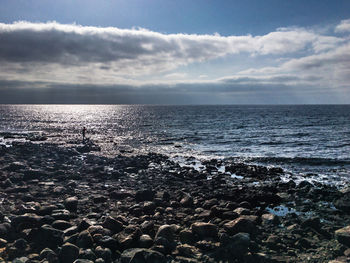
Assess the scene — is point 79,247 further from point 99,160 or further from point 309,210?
point 99,160

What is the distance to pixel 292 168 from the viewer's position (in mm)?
24453

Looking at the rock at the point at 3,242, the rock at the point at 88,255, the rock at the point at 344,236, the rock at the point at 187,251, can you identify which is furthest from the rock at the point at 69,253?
the rock at the point at 344,236

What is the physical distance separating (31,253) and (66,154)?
23.5m

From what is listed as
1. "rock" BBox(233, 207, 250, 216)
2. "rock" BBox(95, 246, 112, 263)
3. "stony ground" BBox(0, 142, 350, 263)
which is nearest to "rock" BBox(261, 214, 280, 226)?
"stony ground" BBox(0, 142, 350, 263)

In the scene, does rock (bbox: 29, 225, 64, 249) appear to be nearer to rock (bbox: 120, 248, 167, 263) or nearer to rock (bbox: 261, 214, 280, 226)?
rock (bbox: 120, 248, 167, 263)

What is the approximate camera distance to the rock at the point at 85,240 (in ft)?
28.1

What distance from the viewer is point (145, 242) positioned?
888cm

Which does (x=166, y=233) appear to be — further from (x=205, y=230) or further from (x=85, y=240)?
(x=85, y=240)

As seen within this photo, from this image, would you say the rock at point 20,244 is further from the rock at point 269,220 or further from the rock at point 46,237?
the rock at point 269,220

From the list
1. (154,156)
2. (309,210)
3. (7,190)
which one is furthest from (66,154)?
(309,210)

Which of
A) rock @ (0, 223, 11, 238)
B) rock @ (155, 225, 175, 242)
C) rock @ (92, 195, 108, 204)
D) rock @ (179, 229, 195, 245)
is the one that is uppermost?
rock @ (0, 223, 11, 238)

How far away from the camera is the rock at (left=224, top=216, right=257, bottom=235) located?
32.9 feet

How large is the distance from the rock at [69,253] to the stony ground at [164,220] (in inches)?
1.1

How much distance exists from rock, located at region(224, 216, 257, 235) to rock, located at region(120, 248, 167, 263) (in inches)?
118
